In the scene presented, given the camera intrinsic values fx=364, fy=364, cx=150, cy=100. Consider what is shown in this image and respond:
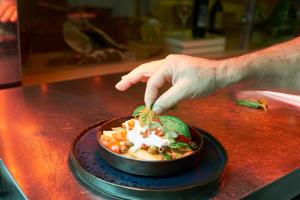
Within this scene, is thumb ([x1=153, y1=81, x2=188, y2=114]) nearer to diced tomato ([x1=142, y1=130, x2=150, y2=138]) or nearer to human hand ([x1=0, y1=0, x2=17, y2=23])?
diced tomato ([x1=142, y1=130, x2=150, y2=138])

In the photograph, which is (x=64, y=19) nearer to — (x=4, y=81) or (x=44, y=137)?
(x=4, y=81)

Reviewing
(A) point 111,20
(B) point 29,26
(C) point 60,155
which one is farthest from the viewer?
(A) point 111,20

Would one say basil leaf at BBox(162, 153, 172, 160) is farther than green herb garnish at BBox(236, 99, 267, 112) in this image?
No

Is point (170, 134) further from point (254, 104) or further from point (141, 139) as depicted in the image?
point (254, 104)

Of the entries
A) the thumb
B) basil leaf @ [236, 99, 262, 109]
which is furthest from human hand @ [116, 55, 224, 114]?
basil leaf @ [236, 99, 262, 109]

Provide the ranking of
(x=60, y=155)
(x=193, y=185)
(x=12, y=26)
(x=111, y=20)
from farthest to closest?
1. (x=111, y=20)
2. (x=12, y=26)
3. (x=60, y=155)
4. (x=193, y=185)

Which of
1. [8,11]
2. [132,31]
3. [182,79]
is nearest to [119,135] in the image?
[182,79]

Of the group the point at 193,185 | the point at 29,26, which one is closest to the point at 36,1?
the point at 29,26
